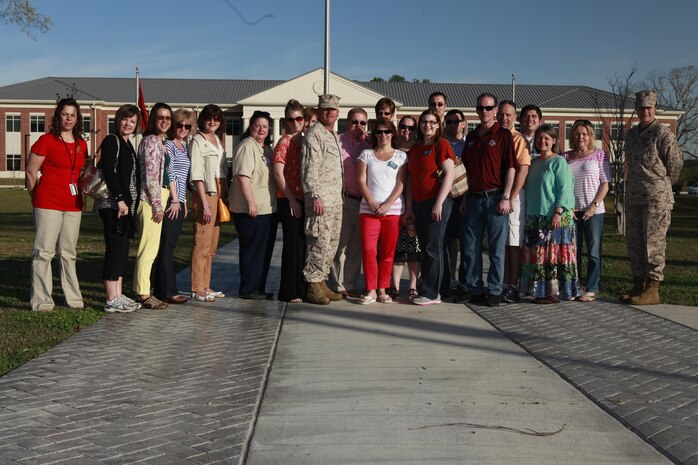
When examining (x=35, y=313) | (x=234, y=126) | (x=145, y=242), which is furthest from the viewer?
(x=234, y=126)

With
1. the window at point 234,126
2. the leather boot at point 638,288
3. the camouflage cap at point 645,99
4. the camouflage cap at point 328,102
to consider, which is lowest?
the leather boot at point 638,288

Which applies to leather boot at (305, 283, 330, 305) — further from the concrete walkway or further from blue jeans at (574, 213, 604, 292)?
blue jeans at (574, 213, 604, 292)

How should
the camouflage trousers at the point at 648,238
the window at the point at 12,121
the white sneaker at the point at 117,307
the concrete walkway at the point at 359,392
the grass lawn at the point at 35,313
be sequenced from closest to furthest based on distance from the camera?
the concrete walkway at the point at 359,392 < the grass lawn at the point at 35,313 < the white sneaker at the point at 117,307 < the camouflage trousers at the point at 648,238 < the window at the point at 12,121

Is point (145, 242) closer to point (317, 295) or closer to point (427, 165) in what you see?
point (317, 295)

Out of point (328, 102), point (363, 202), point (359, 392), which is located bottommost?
point (359, 392)

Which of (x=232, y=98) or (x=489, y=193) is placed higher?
(x=232, y=98)

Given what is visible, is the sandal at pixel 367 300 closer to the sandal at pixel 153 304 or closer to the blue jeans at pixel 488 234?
the blue jeans at pixel 488 234

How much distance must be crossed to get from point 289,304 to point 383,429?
4.39 metres

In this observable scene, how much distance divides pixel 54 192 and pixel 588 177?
5.71 metres

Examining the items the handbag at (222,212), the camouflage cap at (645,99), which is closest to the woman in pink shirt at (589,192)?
the camouflage cap at (645,99)

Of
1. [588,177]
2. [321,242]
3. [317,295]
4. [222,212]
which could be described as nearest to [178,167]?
[222,212]

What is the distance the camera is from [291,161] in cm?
855

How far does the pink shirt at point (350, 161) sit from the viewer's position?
8.81 metres

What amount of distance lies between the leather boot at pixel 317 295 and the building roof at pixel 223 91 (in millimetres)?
70447
